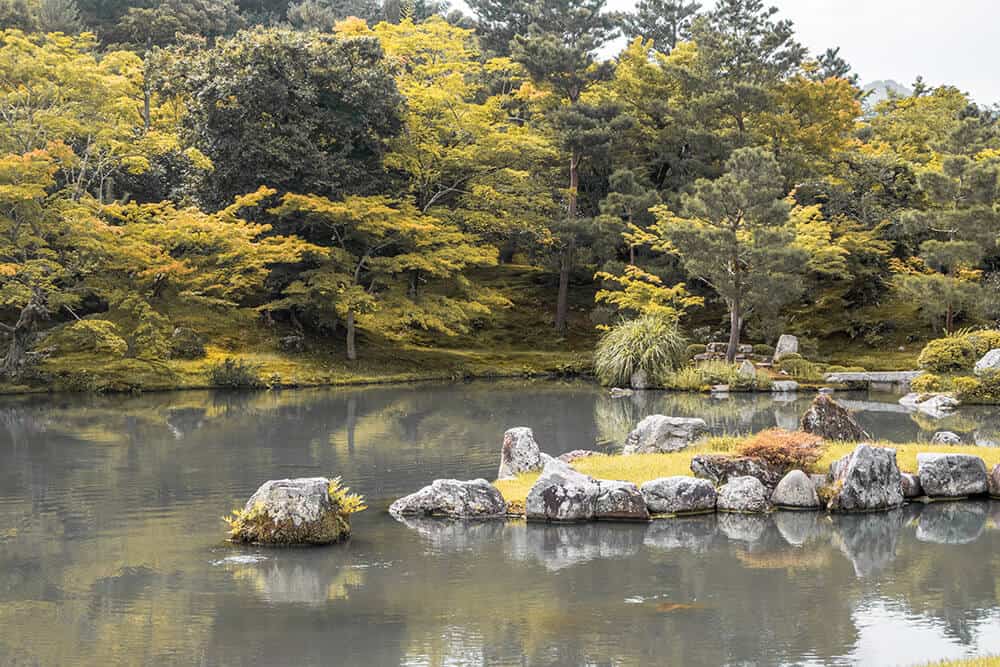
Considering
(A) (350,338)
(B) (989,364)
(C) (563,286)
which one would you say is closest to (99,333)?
(A) (350,338)

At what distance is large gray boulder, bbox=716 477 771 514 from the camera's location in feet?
40.3

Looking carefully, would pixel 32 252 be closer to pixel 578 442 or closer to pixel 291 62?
pixel 291 62

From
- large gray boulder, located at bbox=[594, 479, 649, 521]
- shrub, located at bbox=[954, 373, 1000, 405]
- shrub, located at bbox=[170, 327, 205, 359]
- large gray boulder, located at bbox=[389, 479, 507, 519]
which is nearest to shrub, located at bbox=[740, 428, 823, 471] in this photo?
large gray boulder, located at bbox=[594, 479, 649, 521]

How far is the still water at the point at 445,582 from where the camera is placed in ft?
25.6

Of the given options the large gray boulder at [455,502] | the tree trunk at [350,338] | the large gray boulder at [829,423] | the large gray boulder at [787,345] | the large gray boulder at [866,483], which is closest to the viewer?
the large gray boulder at [455,502]

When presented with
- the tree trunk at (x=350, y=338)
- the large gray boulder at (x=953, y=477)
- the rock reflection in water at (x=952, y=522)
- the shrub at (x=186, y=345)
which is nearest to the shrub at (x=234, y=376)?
the shrub at (x=186, y=345)

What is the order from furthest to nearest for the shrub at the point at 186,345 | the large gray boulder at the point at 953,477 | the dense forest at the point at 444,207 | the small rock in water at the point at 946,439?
the shrub at the point at 186,345 < the dense forest at the point at 444,207 < the small rock in water at the point at 946,439 < the large gray boulder at the point at 953,477

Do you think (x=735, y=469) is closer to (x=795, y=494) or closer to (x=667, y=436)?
(x=795, y=494)

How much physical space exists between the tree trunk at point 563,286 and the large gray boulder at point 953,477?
21275 mm

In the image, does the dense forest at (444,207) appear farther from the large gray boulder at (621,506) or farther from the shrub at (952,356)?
the large gray boulder at (621,506)

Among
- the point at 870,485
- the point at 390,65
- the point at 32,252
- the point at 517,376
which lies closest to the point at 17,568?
the point at 870,485

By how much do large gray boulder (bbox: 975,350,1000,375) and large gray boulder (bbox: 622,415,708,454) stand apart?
35.2 ft

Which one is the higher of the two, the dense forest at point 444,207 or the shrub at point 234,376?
the dense forest at point 444,207

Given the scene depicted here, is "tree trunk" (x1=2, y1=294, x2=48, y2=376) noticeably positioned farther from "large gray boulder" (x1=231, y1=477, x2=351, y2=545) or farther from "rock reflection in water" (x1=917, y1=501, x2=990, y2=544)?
"rock reflection in water" (x1=917, y1=501, x2=990, y2=544)
